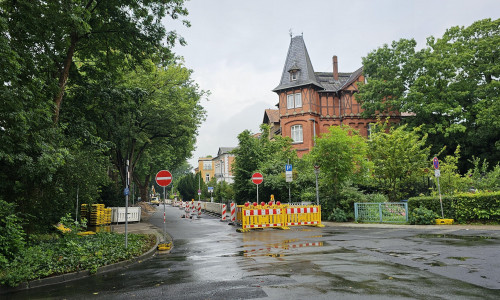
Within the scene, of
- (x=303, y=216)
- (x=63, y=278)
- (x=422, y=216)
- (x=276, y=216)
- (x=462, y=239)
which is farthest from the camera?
(x=303, y=216)

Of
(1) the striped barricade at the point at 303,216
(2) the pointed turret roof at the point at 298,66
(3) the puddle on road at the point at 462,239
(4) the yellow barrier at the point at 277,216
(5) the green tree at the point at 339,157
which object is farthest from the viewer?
(2) the pointed turret roof at the point at 298,66

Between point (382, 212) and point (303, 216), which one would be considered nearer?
point (303, 216)

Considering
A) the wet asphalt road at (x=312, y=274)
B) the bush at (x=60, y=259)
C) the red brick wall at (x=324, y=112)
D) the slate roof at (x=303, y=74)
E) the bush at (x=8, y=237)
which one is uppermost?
the slate roof at (x=303, y=74)

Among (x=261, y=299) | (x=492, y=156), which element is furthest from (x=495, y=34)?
(x=261, y=299)

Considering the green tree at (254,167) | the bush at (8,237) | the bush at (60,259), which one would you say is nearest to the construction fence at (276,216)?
the bush at (60,259)

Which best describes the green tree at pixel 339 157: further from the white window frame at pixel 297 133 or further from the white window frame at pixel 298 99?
the white window frame at pixel 298 99

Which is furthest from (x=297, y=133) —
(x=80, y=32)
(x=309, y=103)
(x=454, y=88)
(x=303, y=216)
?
(x=80, y=32)

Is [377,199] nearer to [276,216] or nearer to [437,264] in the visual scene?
[276,216]

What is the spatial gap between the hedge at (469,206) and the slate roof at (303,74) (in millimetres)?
25364

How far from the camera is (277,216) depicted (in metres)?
17.9

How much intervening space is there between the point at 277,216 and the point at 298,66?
2849 cm

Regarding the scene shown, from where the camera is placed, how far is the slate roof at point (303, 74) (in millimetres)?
41969

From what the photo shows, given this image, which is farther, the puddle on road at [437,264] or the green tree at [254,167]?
the green tree at [254,167]

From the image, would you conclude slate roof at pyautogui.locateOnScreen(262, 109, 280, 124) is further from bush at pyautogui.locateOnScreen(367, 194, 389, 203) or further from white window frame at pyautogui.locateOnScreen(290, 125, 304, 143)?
bush at pyautogui.locateOnScreen(367, 194, 389, 203)
